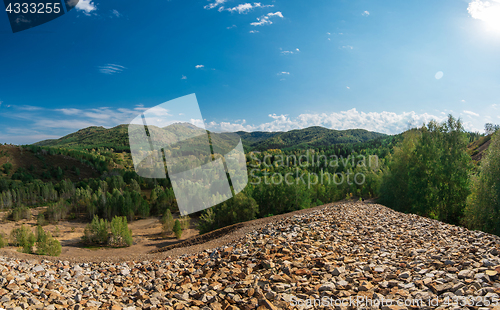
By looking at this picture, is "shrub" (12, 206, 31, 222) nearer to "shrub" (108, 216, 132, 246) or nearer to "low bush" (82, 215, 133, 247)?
"low bush" (82, 215, 133, 247)

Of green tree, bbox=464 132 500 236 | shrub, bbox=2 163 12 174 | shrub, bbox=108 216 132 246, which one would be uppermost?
shrub, bbox=2 163 12 174

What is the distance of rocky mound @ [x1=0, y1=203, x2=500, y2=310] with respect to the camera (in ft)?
15.6

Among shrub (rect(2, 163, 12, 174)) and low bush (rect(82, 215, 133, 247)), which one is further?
shrub (rect(2, 163, 12, 174))

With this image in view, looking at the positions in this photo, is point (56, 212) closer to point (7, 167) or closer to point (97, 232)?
point (97, 232)

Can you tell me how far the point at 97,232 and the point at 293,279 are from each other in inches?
2207

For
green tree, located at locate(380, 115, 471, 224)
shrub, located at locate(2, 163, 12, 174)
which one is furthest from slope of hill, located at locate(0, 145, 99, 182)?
green tree, located at locate(380, 115, 471, 224)

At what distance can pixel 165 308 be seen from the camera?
4832 millimetres

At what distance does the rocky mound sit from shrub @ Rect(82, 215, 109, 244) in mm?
48904

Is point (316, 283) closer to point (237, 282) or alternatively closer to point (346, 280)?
point (346, 280)

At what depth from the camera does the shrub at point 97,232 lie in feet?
159

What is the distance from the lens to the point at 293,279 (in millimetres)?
5777

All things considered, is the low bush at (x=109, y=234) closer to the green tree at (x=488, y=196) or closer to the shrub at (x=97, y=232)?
the shrub at (x=97, y=232)

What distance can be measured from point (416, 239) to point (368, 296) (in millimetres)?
5956

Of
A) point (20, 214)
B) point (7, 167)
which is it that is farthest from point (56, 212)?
point (7, 167)
